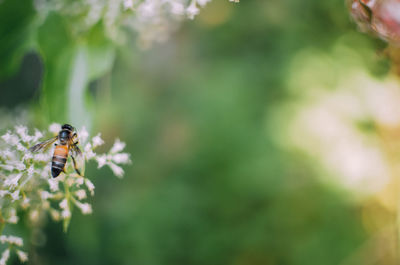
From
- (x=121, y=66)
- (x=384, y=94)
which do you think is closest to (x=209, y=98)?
(x=121, y=66)

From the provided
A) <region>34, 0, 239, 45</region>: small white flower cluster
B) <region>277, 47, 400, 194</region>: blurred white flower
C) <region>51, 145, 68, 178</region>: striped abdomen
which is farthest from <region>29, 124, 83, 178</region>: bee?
<region>277, 47, 400, 194</region>: blurred white flower

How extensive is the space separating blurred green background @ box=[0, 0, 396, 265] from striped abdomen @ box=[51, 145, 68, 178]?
4.07 ft

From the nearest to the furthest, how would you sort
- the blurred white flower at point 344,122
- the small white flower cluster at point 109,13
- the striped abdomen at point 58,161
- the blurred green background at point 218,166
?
the striped abdomen at point 58,161 < the small white flower cluster at point 109,13 < the blurred white flower at point 344,122 < the blurred green background at point 218,166

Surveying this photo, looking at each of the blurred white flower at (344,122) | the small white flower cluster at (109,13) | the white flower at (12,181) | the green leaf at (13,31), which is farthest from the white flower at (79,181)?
the blurred white flower at (344,122)

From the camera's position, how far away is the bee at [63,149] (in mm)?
667

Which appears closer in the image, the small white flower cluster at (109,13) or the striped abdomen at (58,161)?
the striped abdomen at (58,161)

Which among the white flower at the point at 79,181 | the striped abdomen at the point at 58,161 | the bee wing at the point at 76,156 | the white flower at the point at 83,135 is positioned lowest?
the white flower at the point at 79,181

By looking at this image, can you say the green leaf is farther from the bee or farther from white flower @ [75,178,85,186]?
white flower @ [75,178,85,186]

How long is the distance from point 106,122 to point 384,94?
1.87 meters

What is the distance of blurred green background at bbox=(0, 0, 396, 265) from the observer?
213 centimetres

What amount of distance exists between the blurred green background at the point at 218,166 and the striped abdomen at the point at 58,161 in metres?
1.24

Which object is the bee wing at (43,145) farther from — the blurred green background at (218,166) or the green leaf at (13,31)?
the blurred green background at (218,166)

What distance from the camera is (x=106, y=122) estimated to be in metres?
2.70

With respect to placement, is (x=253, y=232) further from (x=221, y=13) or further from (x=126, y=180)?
(x=221, y=13)
